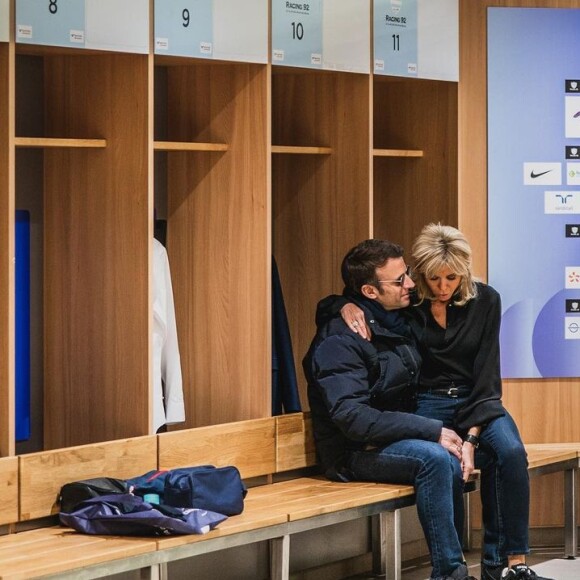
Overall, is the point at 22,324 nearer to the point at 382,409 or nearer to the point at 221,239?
the point at 221,239

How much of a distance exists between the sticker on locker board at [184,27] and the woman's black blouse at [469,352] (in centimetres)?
137

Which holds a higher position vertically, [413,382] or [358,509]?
[413,382]

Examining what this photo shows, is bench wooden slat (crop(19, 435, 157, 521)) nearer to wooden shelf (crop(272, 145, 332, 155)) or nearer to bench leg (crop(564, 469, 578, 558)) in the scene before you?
wooden shelf (crop(272, 145, 332, 155))

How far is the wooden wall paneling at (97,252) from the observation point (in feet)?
14.9

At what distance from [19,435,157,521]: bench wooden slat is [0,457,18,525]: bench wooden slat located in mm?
22

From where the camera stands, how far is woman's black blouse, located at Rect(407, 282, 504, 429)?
16.6 ft

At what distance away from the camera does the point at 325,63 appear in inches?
202

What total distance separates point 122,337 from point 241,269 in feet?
2.01

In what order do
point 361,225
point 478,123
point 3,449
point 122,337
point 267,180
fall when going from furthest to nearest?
point 478,123, point 361,225, point 267,180, point 122,337, point 3,449

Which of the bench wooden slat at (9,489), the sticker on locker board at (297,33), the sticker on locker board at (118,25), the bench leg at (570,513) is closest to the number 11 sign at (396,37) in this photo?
the sticker on locker board at (297,33)

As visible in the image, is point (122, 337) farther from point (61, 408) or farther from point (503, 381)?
point (503, 381)

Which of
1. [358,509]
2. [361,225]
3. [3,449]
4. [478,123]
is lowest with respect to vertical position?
[358,509]

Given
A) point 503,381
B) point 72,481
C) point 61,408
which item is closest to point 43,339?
point 61,408

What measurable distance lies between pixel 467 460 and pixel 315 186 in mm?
1356
